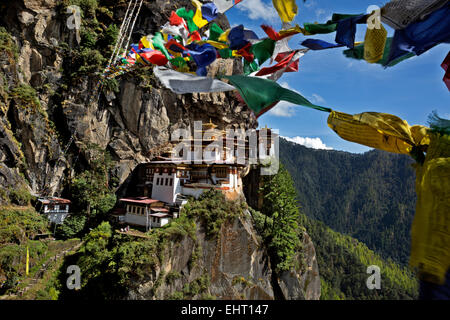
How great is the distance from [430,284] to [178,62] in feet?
17.7

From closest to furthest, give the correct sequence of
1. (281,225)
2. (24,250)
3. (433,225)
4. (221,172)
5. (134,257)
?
(433,225) → (134,257) → (24,250) → (221,172) → (281,225)

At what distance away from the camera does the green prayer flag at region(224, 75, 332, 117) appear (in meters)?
2.93

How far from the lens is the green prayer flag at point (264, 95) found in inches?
115

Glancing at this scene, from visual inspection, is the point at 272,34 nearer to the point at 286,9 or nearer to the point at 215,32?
the point at 286,9

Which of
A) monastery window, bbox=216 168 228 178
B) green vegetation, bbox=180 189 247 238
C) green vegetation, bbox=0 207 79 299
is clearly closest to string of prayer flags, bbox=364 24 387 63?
green vegetation, bbox=180 189 247 238

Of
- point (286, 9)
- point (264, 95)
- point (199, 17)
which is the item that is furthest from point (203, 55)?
point (199, 17)

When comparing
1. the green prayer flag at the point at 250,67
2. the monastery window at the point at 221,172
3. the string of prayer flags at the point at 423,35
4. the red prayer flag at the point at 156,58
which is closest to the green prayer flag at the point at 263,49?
the green prayer flag at the point at 250,67

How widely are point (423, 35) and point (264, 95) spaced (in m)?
1.76

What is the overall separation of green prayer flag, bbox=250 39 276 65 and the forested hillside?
10970cm

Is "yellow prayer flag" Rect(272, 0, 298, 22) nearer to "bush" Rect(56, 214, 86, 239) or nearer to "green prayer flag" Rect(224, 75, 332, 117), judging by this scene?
"green prayer flag" Rect(224, 75, 332, 117)

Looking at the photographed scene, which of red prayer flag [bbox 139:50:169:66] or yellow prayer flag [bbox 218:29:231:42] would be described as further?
red prayer flag [bbox 139:50:169:66]

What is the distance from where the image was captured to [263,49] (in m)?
3.90

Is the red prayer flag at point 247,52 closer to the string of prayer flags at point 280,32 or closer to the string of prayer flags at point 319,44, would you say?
the string of prayer flags at point 280,32
